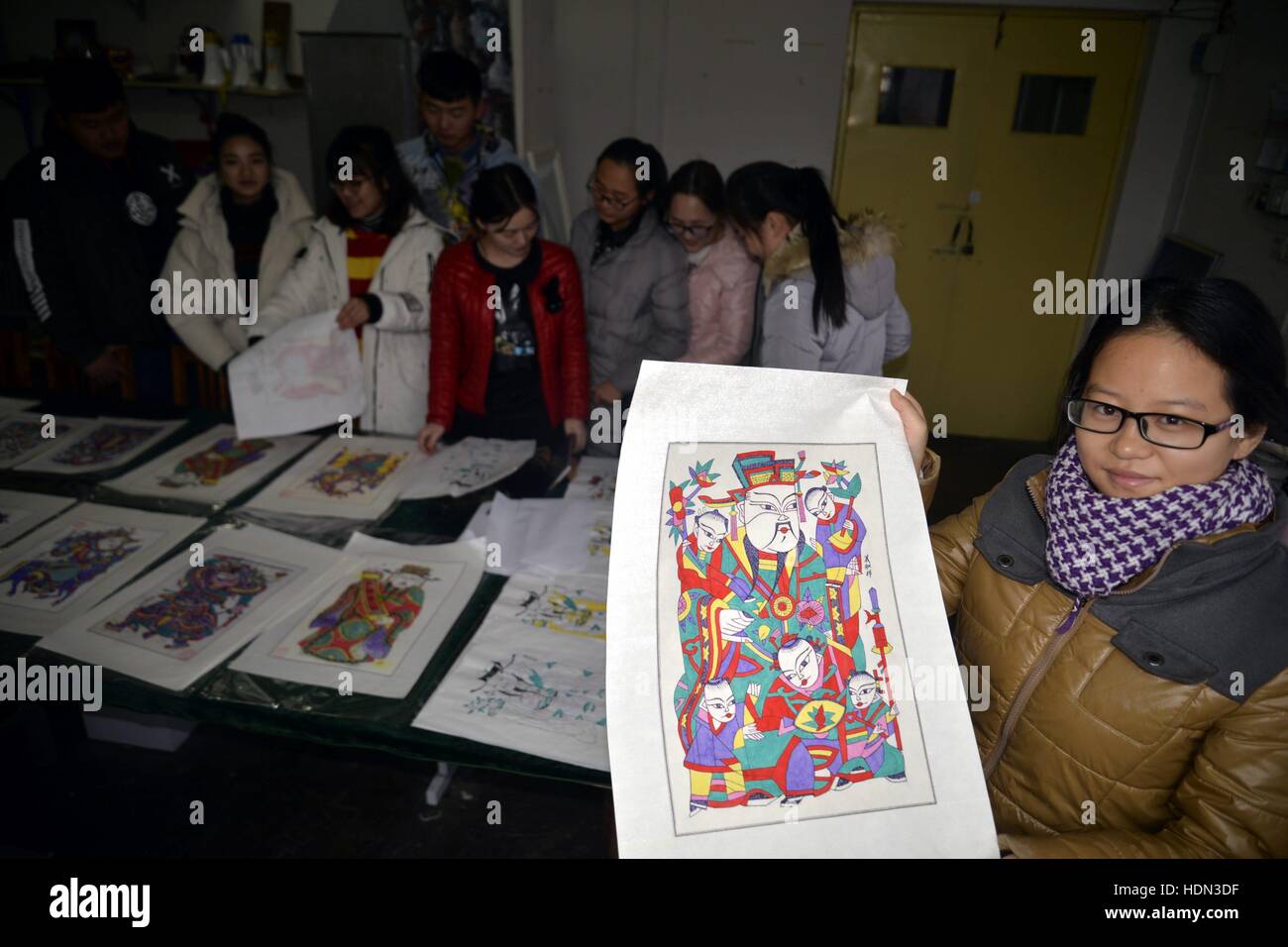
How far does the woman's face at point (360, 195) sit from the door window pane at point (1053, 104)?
3510 mm

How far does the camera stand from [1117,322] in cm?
96

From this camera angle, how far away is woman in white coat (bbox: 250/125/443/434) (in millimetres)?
2418

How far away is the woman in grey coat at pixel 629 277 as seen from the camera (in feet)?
8.56

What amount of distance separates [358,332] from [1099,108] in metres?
3.99

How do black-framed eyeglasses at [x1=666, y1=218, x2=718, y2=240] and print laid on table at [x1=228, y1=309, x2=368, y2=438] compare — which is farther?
black-framed eyeglasses at [x1=666, y1=218, x2=718, y2=240]

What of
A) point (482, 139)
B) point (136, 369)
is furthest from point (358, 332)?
point (482, 139)

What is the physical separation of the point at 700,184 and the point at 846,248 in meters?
0.70

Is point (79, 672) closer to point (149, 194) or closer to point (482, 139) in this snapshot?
point (149, 194)

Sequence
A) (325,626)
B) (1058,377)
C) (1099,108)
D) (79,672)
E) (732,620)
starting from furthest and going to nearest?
(1058,377) → (1099,108) → (325,626) → (79,672) → (732,620)

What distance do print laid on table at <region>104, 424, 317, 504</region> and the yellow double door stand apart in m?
3.40

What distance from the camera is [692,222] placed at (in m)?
2.58

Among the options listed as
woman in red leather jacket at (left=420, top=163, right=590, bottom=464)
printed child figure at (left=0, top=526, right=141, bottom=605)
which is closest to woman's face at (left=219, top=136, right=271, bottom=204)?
woman in red leather jacket at (left=420, top=163, right=590, bottom=464)

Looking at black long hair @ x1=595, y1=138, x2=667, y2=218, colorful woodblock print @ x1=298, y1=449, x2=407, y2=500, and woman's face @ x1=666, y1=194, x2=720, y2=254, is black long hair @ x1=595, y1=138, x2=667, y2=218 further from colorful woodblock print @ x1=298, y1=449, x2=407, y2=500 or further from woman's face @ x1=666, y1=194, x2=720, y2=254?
colorful woodblock print @ x1=298, y1=449, x2=407, y2=500

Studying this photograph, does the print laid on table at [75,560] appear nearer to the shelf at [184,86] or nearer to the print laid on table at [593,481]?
the print laid on table at [593,481]
